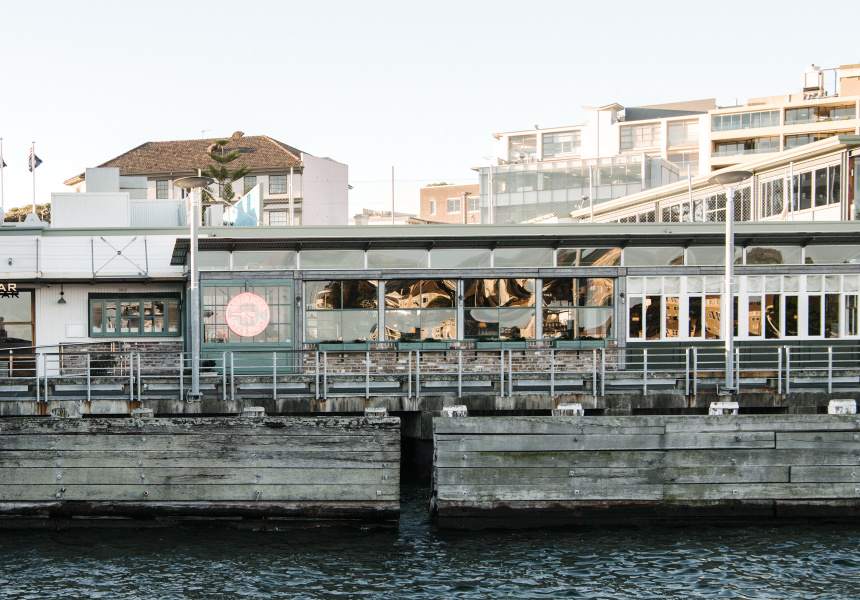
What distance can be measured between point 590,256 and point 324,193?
60.5 feet

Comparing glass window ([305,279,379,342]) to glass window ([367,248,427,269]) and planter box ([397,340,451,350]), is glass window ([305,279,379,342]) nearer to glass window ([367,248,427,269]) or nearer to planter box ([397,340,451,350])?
glass window ([367,248,427,269])

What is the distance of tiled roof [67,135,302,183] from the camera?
63719 millimetres

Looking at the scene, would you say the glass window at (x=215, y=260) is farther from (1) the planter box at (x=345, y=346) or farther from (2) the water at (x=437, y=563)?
(2) the water at (x=437, y=563)

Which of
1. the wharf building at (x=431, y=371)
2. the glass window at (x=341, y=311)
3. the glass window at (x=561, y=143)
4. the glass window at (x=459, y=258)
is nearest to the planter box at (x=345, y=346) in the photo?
the wharf building at (x=431, y=371)

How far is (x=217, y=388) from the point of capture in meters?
18.6

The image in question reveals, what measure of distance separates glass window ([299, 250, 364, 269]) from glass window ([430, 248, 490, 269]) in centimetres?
189

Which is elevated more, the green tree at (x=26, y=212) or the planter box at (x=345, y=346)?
the green tree at (x=26, y=212)

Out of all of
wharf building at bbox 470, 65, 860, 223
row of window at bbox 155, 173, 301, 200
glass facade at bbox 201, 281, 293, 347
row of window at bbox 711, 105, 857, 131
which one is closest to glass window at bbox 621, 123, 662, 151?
wharf building at bbox 470, 65, 860, 223

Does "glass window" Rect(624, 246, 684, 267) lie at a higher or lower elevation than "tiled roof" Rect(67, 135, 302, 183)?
lower

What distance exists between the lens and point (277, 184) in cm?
6319

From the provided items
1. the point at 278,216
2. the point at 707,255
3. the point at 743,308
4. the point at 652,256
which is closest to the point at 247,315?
the point at 652,256

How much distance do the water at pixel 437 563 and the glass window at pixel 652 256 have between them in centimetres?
908

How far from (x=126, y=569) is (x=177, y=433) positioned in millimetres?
2388

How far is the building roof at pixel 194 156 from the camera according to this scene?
2507 inches
